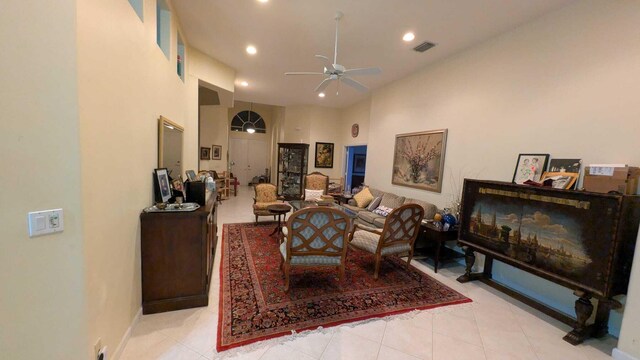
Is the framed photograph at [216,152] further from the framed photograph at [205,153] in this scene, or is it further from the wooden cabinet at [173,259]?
the wooden cabinet at [173,259]

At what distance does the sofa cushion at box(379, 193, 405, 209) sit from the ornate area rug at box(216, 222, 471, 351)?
127 centimetres

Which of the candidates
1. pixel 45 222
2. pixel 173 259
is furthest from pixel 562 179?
pixel 45 222

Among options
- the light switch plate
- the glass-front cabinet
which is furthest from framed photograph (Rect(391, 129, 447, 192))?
the light switch plate

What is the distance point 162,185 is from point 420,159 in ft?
13.3

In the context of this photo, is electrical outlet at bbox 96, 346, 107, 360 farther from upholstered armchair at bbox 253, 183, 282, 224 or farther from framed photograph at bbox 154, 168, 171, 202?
upholstered armchair at bbox 253, 183, 282, 224

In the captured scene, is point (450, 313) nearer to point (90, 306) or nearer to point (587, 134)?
point (587, 134)

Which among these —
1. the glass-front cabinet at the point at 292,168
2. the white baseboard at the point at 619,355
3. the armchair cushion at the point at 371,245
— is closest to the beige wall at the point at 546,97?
the white baseboard at the point at 619,355

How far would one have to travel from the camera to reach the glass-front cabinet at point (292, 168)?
26.3 feet

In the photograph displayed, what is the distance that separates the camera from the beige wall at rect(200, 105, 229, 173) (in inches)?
310

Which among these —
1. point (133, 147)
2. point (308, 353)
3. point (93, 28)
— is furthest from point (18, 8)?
point (308, 353)

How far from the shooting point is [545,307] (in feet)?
8.56

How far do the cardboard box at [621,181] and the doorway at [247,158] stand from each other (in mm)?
10277

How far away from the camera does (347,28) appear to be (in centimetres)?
327

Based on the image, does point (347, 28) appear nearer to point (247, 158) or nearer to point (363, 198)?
point (363, 198)
